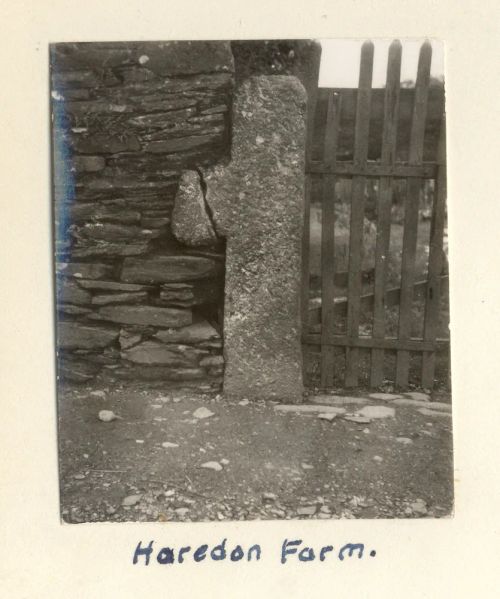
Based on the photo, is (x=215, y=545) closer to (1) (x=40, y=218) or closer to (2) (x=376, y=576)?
(2) (x=376, y=576)

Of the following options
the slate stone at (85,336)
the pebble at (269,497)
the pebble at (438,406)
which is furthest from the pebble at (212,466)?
the pebble at (438,406)

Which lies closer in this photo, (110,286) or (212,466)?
(212,466)

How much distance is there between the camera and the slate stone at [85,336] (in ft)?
7.66

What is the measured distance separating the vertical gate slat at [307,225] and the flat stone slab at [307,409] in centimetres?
18

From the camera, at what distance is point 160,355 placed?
8.27ft

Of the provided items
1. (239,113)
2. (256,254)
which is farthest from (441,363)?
(239,113)

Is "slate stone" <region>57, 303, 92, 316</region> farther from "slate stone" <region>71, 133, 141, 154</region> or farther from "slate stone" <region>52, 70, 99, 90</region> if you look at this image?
"slate stone" <region>52, 70, 99, 90</region>

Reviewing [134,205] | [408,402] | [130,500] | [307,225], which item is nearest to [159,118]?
[134,205]

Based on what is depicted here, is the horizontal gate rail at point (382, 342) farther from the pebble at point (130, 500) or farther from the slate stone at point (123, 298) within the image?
the pebble at point (130, 500)

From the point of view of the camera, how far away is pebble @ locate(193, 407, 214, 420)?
236 cm

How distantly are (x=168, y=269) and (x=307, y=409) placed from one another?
0.82 meters

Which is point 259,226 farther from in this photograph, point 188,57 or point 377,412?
point 377,412

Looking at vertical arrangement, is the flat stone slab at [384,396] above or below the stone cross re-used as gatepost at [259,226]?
below
